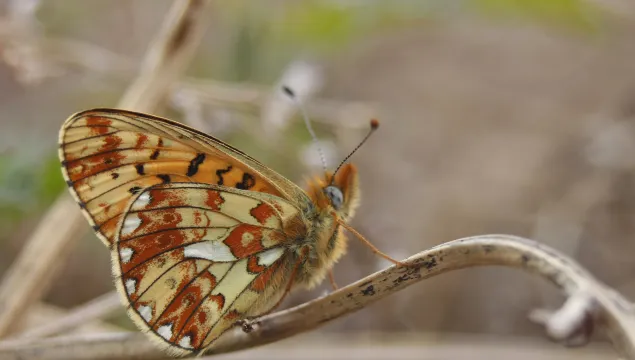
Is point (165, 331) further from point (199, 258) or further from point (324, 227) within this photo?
point (324, 227)

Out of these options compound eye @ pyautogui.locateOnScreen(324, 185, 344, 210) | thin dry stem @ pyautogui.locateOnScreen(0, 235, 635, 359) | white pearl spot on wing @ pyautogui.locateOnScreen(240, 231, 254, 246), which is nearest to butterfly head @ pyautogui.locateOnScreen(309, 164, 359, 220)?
compound eye @ pyautogui.locateOnScreen(324, 185, 344, 210)

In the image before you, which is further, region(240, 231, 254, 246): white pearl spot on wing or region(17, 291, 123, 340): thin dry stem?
region(17, 291, 123, 340): thin dry stem

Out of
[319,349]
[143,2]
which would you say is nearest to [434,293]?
[319,349]

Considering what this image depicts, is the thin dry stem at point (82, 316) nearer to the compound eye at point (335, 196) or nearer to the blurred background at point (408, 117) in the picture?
the blurred background at point (408, 117)

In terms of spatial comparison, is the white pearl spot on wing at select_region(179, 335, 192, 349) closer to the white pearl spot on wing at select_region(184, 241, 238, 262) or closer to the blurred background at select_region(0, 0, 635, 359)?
the white pearl spot on wing at select_region(184, 241, 238, 262)

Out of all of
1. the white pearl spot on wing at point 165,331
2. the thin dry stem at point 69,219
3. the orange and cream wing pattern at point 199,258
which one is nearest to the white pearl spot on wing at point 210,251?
the orange and cream wing pattern at point 199,258

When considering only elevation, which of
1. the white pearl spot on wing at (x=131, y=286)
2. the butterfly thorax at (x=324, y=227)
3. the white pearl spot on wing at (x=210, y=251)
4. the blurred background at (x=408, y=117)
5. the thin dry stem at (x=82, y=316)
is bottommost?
the thin dry stem at (x=82, y=316)

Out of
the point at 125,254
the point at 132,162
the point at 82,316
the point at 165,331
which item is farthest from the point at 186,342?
the point at 82,316

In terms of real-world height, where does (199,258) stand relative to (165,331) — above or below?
above
